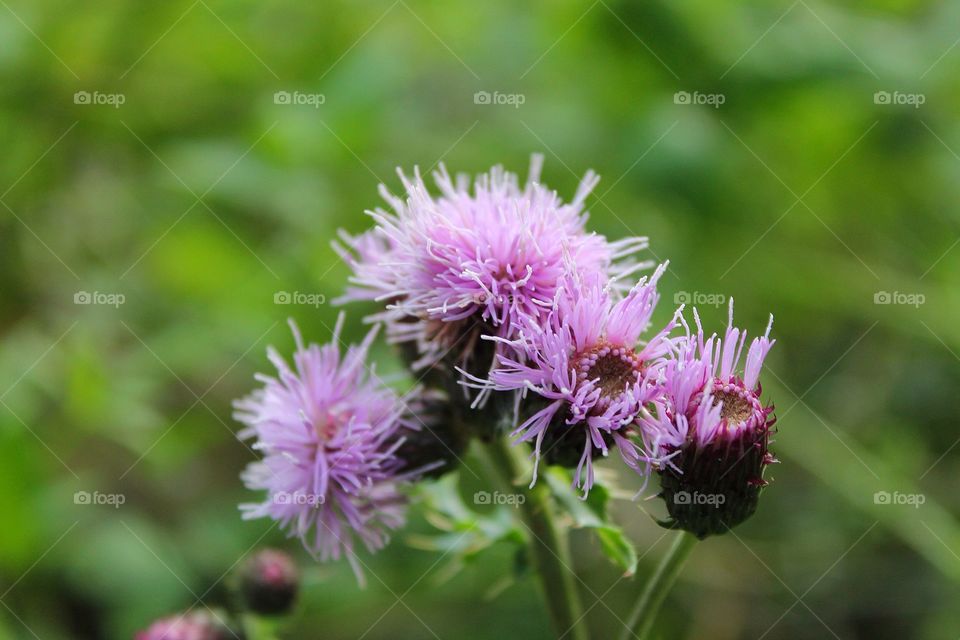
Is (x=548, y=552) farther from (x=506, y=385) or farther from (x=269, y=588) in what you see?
(x=269, y=588)

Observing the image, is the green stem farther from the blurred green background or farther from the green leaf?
the blurred green background

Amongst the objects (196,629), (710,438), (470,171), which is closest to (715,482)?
(710,438)

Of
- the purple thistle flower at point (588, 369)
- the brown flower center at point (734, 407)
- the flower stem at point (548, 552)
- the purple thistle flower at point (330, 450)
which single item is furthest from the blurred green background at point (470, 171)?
the brown flower center at point (734, 407)

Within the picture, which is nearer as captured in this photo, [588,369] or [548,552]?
[588,369]

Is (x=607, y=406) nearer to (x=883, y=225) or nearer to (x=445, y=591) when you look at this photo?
(x=445, y=591)

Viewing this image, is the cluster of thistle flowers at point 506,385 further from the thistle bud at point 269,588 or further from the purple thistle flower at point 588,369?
the thistle bud at point 269,588

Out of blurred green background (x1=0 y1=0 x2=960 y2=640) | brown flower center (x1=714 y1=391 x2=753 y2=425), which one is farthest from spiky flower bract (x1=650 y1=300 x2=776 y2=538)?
blurred green background (x1=0 y1=0 x2=960 y2=640)

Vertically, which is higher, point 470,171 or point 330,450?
point 470,171
